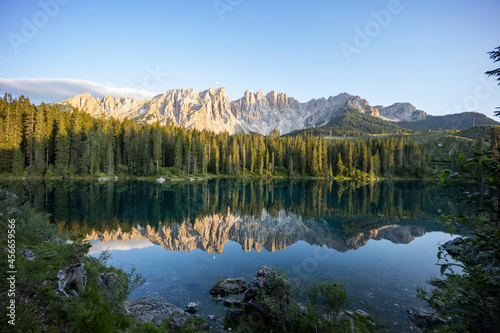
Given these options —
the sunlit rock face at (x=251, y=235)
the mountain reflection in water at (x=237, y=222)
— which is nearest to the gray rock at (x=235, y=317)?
the sunlit rock face at (x=251, y=235)

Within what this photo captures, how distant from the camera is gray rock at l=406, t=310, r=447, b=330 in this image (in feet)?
37.4

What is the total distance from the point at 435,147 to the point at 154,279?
Result: 18411 cm

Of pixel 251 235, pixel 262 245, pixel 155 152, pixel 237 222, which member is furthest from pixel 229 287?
pixel 155 152

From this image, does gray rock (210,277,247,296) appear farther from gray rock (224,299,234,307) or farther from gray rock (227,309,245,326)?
gray rock (227,309,245,326)

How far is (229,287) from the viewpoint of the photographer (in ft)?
48.1

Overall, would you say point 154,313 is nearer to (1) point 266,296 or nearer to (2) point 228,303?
(2) point 228,303

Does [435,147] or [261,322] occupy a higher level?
[435,147]

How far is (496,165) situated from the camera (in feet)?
14.0

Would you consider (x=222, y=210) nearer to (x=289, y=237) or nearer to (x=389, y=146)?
(x=289, y=237)

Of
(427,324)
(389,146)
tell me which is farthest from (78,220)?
(389,146)

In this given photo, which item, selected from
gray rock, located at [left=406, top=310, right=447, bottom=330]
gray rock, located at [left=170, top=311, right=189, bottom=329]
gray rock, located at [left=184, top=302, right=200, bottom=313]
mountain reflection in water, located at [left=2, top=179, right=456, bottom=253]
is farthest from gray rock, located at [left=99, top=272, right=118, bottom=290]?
gray rock, located at [left=406, top=310, right=447, bottom=330]

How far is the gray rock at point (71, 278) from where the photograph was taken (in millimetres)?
8648

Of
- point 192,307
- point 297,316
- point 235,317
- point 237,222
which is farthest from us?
point 237,222

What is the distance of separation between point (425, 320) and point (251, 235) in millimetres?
17656
